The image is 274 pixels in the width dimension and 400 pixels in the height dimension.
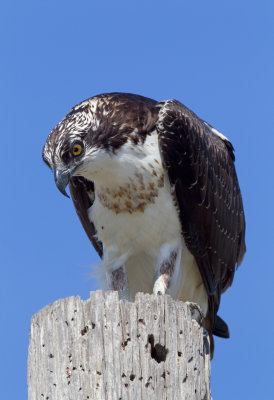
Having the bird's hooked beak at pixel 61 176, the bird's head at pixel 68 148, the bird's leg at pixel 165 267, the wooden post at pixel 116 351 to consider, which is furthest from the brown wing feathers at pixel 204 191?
the wooden post at pixel 116 351

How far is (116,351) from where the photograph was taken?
5355 mm

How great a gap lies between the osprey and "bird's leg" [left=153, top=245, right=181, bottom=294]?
1 cm

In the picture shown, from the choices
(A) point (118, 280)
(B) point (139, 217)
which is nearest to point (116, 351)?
(B) point (139, 217)

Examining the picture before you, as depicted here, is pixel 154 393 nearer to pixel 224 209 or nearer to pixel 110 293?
pixel 110 293

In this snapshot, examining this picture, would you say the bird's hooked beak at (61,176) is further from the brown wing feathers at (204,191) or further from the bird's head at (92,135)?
the brown wing feathers at (204,191)

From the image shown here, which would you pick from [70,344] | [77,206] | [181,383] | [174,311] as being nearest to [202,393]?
[181,383]

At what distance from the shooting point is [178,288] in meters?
8.66

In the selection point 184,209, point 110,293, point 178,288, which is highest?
point 184,209

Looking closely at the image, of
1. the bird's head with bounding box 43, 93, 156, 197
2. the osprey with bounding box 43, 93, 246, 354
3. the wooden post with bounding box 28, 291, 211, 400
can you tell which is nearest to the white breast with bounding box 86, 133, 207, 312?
the osprey with bounding box 43, 93, 246, 354

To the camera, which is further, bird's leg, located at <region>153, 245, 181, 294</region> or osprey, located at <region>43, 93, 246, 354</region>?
bird's leg, located at <region>153, 245, 181, 294</region>

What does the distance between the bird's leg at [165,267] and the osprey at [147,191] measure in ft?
0.03

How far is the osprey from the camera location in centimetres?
805

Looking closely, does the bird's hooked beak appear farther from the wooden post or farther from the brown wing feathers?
the wooden post

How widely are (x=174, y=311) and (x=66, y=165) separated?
261cm
